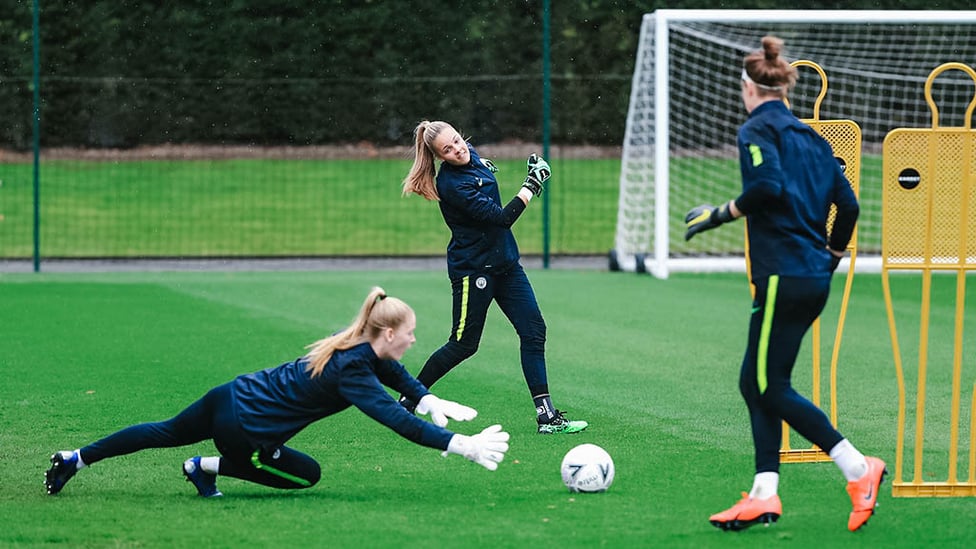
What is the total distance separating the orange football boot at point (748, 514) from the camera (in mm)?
5344

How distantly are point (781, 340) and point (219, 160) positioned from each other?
16.9m

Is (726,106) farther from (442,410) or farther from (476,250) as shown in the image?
(442,410)

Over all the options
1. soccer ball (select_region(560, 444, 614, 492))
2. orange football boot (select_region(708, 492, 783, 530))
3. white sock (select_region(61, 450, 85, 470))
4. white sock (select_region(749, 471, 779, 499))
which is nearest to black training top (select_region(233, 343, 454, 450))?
soccer ball (select_region(560, 444, 614, 492))

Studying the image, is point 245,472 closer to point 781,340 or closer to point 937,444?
point 781,340

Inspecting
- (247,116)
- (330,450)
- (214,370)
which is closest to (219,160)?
(247,116)

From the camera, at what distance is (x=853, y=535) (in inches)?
210

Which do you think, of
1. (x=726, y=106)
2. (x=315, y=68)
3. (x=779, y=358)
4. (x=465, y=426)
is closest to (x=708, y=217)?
(x=779, y=358)

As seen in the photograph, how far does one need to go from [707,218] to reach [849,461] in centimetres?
111

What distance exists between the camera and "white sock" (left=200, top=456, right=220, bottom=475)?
594 centimetres

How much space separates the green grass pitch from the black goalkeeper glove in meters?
1.19

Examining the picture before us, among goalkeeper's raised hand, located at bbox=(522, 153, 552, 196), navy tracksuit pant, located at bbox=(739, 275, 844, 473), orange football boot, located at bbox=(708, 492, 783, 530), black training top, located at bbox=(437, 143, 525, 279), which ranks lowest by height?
orange football boot, located at bbox=(708, 492, 783, 530)

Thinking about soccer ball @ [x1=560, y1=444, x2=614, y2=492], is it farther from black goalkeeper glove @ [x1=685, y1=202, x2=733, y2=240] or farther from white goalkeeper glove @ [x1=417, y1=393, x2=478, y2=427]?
black goalkeeper glove @ [x1=685, y1=202, x2=733, y2=240]

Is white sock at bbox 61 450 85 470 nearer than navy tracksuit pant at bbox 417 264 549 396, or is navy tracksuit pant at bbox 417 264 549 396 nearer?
white sock at bbox 61 450 85 470

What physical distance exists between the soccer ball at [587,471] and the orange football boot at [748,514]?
0.70 meters
